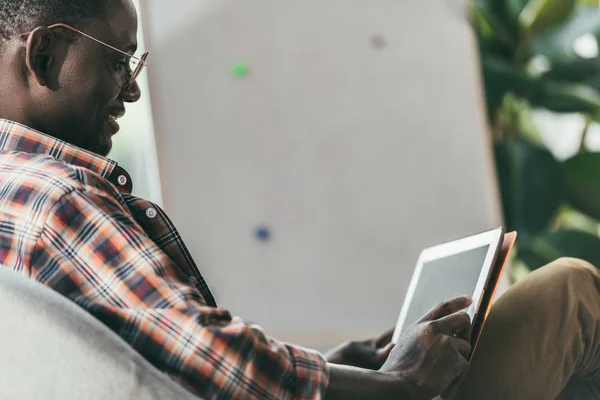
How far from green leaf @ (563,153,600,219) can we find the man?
1924 millimetres

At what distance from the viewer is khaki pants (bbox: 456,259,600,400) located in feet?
3.10

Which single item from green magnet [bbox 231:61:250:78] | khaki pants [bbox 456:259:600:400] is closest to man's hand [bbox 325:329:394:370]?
khaki pants [bbox 456:259:600:400]

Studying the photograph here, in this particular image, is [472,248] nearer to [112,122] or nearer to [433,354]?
[433,354]

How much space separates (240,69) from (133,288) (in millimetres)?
1802

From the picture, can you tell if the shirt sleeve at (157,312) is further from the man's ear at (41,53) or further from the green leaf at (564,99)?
the green leaf at (564,99)

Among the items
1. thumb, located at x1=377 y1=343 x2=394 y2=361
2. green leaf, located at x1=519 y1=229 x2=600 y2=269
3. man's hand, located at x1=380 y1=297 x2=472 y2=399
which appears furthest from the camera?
green leaf, located at x1=519 y1=229 x2=600 y2=269

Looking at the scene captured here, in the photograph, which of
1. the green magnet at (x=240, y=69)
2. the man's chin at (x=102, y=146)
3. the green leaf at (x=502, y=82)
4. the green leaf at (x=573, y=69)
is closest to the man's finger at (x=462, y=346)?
the man's chin at (x=102, y=146)

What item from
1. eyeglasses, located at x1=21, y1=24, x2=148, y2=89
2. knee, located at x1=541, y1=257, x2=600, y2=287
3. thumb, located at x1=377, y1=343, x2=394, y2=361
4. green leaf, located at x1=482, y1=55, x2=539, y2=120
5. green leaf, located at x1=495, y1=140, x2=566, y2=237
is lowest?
green leaf, located at x1=495, y1=140, x2=566, y2=237

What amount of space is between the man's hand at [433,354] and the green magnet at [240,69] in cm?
166

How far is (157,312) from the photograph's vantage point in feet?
2.21

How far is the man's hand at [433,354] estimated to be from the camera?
31.2 inches

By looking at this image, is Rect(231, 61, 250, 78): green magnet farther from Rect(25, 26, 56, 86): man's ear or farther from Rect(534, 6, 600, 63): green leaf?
Rect(25, 26, 56, 86): man's ear

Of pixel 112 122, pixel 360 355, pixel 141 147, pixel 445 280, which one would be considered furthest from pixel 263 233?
pixel 112 122

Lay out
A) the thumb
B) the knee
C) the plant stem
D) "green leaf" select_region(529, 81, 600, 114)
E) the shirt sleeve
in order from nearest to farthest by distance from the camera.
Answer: the shirt sleeve, the knee, the thumb, "green leaf" select_region(529, 81, 600, 114), the plant stem
